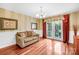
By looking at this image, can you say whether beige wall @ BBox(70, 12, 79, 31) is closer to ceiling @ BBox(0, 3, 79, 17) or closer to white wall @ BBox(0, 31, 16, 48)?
ceiling @ BBox(0, 3, 79, 17)

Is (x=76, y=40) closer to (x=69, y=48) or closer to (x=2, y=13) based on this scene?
(x=69, y=48)

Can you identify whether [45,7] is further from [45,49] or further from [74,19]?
[45,49]


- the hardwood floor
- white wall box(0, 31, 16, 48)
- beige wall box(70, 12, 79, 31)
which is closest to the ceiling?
beige wall box(70, 12, 79, 31)

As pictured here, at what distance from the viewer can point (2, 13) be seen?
2.04 m

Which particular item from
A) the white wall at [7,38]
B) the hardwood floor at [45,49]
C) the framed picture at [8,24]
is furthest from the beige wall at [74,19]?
the white wall at [7,38]

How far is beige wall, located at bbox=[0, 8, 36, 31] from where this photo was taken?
2085 mm

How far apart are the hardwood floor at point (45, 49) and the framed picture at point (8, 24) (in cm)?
57

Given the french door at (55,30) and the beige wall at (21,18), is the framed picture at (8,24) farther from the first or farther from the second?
the french door at (55,30)

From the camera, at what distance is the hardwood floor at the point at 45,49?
2.06m

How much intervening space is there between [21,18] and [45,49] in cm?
116

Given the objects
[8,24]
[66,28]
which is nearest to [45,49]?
[66,28]

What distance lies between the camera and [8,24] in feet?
7.04

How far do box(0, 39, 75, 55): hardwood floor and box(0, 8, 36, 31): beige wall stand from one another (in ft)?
1.98
